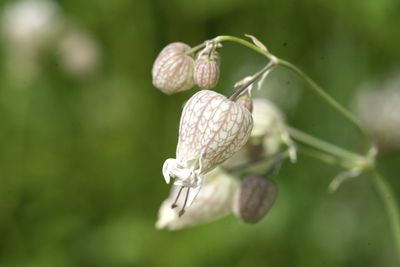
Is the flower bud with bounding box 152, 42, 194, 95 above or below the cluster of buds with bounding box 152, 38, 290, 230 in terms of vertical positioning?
above

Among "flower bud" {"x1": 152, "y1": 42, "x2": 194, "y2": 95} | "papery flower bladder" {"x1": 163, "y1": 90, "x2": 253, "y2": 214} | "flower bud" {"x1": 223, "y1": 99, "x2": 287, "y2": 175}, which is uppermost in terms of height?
"flower bud" {"x1": 152, "y1": 42, "x2": 194, "y2": 95}

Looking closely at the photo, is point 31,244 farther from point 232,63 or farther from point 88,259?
point 232,63

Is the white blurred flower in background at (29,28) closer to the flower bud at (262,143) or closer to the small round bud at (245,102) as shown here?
the flower bud at (262,143)

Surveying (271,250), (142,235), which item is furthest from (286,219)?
(142,235)

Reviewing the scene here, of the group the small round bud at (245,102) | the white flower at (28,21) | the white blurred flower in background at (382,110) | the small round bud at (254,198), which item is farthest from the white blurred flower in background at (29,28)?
the small round bud at (245,102)

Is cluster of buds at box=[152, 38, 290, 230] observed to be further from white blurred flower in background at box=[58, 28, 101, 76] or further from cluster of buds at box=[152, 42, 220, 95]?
white blurred flower in background at box=[58, 28, 101, 76]

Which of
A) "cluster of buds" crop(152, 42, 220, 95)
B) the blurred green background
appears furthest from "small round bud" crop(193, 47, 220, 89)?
the blurred green background

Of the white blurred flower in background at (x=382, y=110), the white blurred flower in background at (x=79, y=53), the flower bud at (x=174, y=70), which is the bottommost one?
the white blurred flower in background at (x=382, y=110)

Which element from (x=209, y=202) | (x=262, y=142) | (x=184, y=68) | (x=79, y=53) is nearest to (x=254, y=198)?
(x=209, y=202)
